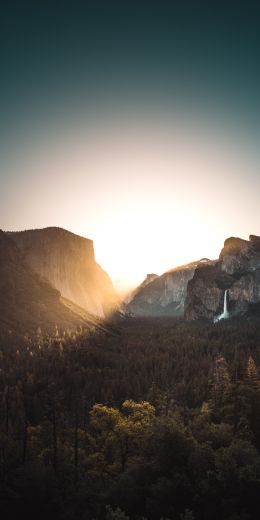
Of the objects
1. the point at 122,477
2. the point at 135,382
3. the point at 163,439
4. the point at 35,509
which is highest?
the point at 163,439

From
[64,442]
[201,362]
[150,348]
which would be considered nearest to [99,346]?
[150,348]

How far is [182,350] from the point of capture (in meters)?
160

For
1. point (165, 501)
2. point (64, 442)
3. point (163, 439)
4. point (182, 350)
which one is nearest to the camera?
point (165, 501)

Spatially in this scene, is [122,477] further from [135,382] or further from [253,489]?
[135,382]

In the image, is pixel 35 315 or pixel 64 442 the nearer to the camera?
pixel 64 442

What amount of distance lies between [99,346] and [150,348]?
2443 centimetres

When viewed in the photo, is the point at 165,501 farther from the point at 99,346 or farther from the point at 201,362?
the point at 99,346

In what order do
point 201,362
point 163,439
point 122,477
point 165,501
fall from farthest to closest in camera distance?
point 201,362 < point 163,439 < point 122,477 < point 165,501

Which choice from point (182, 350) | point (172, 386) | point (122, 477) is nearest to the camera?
point (122, 477)

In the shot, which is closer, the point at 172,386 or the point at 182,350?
the point at 172,386

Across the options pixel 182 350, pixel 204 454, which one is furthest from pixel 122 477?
pixel 182 350

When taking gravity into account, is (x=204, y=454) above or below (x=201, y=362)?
above

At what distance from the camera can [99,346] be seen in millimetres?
170125

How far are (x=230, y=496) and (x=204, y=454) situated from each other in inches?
211
